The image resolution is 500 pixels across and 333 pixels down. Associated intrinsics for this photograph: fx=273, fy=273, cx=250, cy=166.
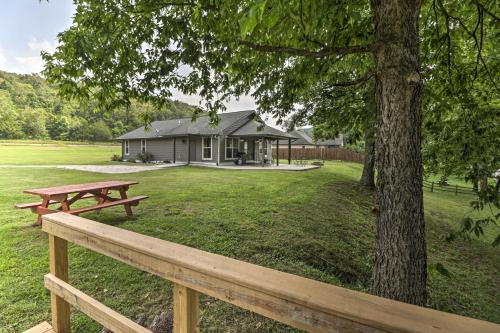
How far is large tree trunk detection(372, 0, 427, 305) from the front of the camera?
2307 millimetres

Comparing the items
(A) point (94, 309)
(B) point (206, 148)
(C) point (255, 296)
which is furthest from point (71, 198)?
(B) point (206, 148)

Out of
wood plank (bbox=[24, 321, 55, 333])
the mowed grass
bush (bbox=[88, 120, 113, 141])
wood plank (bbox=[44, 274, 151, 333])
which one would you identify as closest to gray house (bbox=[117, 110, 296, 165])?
the mowed grass

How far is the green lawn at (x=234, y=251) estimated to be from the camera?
3.15 meters

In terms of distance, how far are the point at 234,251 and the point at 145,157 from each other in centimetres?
2116

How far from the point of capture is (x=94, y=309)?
178 centimetres

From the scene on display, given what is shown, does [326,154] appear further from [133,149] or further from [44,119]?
[44,119]

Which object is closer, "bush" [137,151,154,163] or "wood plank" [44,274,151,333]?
"wood plank" [44,274,151,333]

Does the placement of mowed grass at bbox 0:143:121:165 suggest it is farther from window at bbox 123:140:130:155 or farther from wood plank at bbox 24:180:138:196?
wood plank at bbox 24:180:138:196

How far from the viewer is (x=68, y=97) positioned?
351 cm

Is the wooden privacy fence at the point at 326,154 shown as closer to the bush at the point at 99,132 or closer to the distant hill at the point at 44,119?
the distant hill at the point at 44,119

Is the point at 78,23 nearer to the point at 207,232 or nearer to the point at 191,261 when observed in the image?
the point at 191,261

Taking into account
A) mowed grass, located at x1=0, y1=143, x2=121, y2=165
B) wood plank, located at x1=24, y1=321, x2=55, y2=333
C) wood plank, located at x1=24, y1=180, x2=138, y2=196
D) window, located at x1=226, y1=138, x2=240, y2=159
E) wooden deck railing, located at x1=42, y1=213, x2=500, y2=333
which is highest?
window, located at x1=226, y1=138, x2=240, y2=159

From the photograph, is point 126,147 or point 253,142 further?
point 126,147

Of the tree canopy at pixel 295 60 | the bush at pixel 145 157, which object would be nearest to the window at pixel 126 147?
the bush at pixel 145 157
